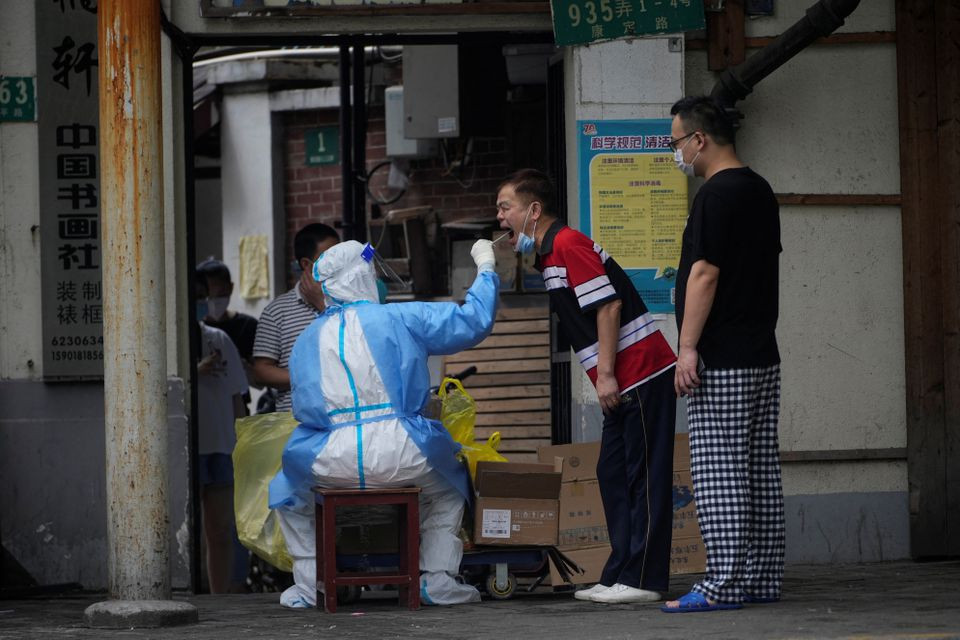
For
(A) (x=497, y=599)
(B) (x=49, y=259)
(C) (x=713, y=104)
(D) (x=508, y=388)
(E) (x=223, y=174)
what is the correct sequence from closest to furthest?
(C) (x=713, y=104)
(A) (x=497, y=599)
(B) (x=49, y=259)
(D) (x=508, y=388)
(E) (x=223, y=174)

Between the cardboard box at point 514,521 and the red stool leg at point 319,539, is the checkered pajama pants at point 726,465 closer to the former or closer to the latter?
the cardboard box at point 514,521

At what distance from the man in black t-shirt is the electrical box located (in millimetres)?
5820

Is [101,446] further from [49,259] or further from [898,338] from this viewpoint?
[898,338]

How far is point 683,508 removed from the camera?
7199mm

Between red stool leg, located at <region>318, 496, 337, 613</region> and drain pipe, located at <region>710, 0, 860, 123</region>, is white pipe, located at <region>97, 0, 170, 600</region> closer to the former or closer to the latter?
red stool leg, located at <region>318, 496, 337, 613</region>

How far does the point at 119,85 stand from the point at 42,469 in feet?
8.49

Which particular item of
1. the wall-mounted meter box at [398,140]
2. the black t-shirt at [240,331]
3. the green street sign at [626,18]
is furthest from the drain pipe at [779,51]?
the wall-mounted meter box at [398,140]

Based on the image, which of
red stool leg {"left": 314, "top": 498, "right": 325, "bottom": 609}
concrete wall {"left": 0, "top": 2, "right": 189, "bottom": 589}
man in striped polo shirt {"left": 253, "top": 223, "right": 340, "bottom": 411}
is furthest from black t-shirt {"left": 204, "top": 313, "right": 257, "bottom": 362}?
red stool leg {"left": 314, "top": 498, "right": 325, "bottom": 609}

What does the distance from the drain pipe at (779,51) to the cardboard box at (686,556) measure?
223 centimetres

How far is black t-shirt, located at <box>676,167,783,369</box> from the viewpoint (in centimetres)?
595

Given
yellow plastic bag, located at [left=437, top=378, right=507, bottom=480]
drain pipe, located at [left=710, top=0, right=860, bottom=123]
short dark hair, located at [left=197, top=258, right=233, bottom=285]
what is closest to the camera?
drain pipe, located at [left=710, top=0, right=860, bottom=123]

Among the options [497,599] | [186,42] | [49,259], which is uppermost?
[186,42]

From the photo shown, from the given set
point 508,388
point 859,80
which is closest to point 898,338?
point 859,80

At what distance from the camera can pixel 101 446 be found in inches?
318
